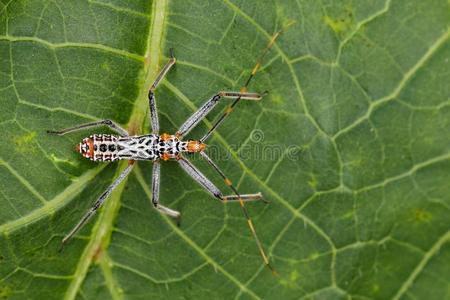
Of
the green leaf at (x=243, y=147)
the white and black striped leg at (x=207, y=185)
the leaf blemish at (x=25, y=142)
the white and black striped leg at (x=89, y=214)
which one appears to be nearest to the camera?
the green leaf at (x=243, y=147)

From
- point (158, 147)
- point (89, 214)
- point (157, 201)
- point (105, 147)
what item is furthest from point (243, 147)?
point (89, 214)

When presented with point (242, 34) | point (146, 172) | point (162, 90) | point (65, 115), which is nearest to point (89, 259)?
point (146, 172)

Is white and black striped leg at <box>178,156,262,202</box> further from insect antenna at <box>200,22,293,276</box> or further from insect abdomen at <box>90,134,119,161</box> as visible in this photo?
insect abdomen at <box>90,134,119,161</box>

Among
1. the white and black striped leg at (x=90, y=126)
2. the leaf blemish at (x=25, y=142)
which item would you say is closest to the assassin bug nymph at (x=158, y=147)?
the white and black striped leg at (x=90, y=126)

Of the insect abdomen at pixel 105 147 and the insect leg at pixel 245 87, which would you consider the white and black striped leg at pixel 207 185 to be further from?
the insect abdomen at pixel 105 147

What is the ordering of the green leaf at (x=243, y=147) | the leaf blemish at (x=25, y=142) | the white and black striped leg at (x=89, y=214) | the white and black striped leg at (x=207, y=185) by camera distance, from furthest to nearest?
1. the white and black striped leg at (x=207, y=185)
2. the white and black striped leg at (x=89, y=214)
3. the leaf blemish at (x=25, y=142)
4. the green leaf at (x=243, y=147)

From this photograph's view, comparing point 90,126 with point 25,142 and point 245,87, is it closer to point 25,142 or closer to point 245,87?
point 25,142

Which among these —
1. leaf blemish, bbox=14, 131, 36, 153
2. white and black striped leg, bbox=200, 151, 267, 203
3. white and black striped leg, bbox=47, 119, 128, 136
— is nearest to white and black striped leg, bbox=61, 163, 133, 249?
white and black striped leg, bbox=47, 119, 128, 136

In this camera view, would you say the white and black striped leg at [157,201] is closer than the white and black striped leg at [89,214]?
No
